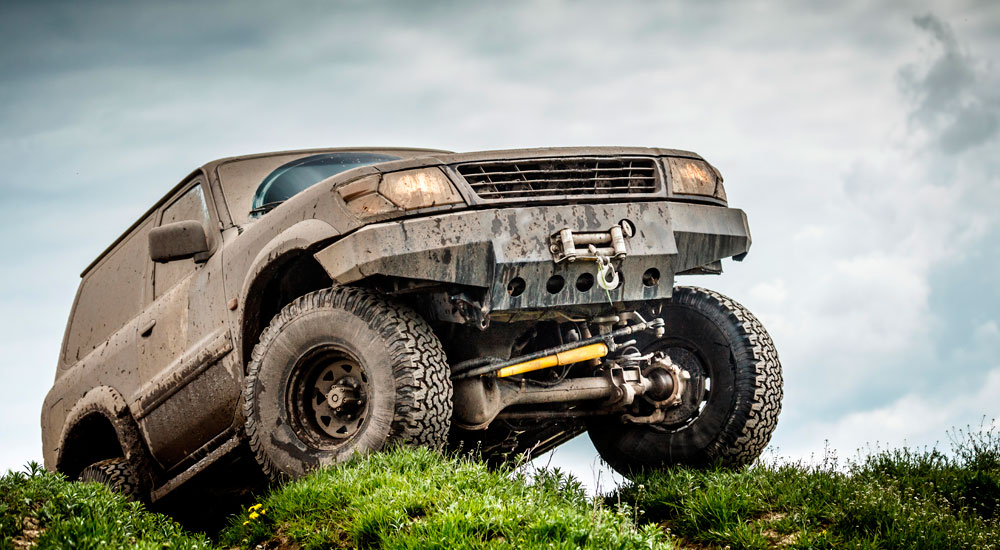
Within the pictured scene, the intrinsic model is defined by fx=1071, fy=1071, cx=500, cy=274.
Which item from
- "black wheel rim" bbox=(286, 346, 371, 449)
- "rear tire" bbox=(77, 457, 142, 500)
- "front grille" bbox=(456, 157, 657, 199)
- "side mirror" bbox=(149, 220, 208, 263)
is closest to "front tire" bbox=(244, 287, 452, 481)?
"black wheel rim" bbox=(286, 346, 371, 449)

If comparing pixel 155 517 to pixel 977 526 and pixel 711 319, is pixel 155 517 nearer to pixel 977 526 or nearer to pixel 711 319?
pixel 711 319

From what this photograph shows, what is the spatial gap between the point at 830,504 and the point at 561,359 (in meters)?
1.60

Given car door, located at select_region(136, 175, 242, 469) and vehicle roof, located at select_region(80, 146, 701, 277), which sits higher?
vehicle roof, located at select_region(80, 146, 701, 277)

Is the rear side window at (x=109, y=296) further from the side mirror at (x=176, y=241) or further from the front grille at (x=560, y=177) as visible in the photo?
the front grille at (x=560, y=177)

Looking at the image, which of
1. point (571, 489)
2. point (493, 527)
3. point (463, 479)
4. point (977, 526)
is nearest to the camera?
point (493, 527)

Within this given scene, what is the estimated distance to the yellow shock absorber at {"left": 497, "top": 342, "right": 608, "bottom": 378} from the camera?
5.70m

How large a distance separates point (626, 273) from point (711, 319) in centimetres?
125

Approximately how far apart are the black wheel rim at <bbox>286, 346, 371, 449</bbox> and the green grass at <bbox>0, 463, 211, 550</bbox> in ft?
2.77

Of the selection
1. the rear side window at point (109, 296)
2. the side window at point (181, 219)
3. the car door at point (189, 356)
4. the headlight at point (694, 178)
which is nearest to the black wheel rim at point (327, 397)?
the car door at point (189, 356)

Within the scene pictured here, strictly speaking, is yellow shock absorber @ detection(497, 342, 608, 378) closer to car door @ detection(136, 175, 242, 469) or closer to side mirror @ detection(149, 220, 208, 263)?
car door @ detection(136, 175, 242, 469)

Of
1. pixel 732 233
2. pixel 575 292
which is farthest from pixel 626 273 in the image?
pixel 732 233

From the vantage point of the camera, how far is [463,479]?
5105 millimetres

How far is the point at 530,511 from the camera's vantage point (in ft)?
15.1

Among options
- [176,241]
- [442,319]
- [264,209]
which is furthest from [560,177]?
[176,241]
